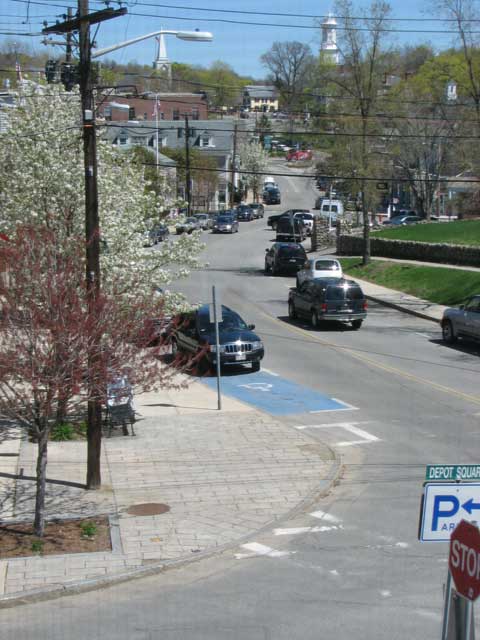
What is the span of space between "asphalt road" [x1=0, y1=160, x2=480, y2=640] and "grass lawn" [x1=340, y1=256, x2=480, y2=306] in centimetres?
1371

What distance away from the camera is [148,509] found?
1213 cm

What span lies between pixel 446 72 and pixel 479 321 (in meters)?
23.4

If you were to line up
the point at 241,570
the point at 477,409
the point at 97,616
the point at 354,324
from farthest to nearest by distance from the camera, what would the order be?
the point at 354,324 → the point at 477,409 → the point at 241,570 → the point at 97,616

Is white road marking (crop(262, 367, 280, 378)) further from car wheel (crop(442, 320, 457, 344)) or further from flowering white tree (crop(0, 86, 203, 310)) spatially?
car wheel (crop(442, 320, 457, 344))

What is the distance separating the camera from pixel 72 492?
12.9 metres

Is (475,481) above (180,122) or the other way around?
the other way around

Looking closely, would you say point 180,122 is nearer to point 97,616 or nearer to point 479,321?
point 479,321

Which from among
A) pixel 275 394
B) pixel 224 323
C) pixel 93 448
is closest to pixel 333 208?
pixel 224 323

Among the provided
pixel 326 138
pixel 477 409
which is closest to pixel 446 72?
pixel 326 138

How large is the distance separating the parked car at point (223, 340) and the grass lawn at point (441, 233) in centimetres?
2094

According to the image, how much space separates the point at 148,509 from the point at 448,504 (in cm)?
705

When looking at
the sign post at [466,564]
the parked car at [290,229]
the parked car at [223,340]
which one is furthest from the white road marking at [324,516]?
the parked car at [290,229]

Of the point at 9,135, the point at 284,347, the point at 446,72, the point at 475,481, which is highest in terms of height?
the point at 446,72

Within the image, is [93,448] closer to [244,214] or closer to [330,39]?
[330,39]
